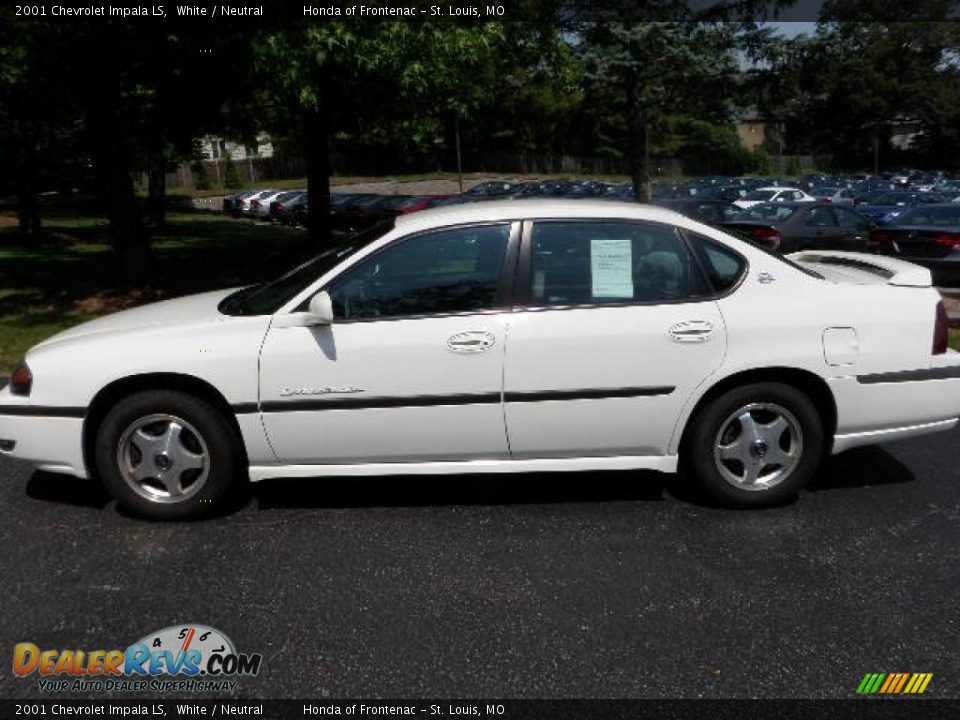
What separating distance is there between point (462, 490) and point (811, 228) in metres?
9.51

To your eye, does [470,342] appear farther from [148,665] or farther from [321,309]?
[148,665]

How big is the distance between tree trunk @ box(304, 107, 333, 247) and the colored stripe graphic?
15398 mm

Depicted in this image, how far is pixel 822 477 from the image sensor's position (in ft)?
15.9

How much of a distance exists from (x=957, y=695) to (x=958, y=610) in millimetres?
616

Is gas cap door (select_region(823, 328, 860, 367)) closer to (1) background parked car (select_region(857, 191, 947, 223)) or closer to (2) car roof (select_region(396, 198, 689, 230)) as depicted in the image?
(2) car roof (select_region(396, 198, 689, 230))

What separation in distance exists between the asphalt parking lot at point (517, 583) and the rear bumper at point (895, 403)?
38 centimetres

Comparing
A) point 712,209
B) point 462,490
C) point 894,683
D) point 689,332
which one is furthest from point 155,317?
point 712,209

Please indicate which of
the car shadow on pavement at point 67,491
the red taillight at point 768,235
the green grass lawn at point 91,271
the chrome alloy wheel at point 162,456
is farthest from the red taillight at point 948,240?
the car shadow on pavement at point 67,491

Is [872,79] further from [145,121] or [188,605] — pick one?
[188,605]

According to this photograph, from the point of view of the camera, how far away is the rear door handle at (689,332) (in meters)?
4.14

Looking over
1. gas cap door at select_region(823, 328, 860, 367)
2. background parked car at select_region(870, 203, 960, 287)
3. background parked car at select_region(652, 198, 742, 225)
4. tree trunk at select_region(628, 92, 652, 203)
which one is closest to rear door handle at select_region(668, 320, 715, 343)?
gas cap door at select_region(823, 328, 860, 367)

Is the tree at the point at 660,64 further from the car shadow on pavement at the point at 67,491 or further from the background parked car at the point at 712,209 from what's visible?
the car shadow on pavement at the point at 67,491

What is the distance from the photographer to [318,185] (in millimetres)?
17422
